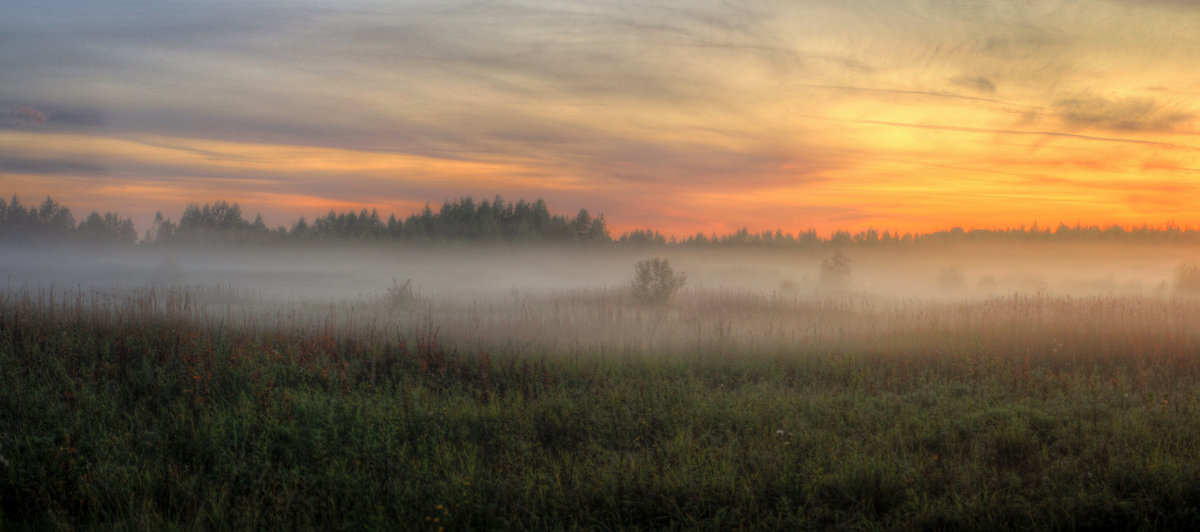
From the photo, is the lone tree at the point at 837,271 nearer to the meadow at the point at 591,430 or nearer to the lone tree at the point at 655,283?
the lone tree at the point at 655,283

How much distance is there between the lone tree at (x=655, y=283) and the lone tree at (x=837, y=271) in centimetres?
1758

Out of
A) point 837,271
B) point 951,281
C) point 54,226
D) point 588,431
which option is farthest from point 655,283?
point 54,226

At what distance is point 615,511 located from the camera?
5.11 m

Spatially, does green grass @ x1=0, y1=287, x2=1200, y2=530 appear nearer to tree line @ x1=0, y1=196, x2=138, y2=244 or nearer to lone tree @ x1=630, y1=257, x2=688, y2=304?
lone tree @ x1=630, y1=257, x2=688, y2=304

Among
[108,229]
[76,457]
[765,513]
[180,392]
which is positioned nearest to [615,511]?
[765,513]

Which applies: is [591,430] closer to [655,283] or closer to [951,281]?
[655,283]

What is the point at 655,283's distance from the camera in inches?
891

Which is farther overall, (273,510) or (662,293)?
(662,293)

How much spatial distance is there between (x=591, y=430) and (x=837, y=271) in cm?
3311

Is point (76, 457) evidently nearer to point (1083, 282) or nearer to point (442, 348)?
point (442, 348)

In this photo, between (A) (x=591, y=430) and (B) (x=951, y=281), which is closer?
(A) (x=591, y=430)

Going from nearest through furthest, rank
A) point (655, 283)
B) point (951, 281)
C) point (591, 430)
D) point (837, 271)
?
point (591, 430) < point (655, 283) < point (837, 271) < point (951, 281)

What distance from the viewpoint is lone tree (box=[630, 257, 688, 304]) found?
72.8 feet

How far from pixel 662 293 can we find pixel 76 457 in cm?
1787
